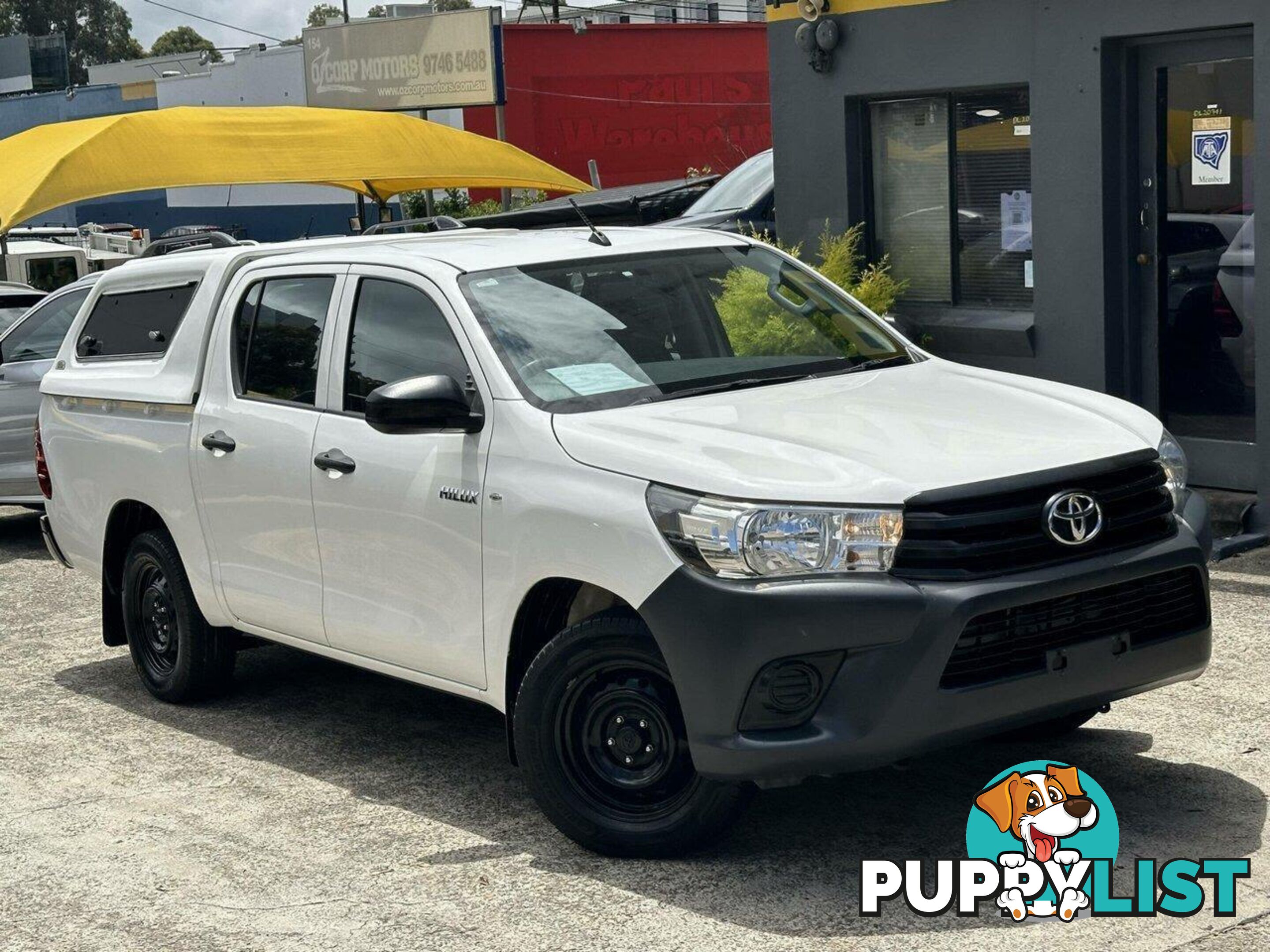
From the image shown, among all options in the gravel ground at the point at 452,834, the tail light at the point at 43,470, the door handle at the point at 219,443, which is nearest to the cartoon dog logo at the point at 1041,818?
the gravel ground at the point at 452,834

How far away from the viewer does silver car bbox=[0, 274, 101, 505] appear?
1162 cm

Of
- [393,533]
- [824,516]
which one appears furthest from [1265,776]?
[393,533]

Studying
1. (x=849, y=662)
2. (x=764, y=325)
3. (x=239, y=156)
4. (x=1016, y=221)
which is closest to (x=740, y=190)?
(x=239, y=156)

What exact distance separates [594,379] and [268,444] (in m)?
1.52

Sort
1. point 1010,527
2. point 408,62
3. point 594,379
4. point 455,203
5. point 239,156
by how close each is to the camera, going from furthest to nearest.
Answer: point 408,62 → point 455,203 → point 239,156 → point 594,379 → point 1010,527

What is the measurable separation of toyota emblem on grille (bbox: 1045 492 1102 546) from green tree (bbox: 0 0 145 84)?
102856 millimetres

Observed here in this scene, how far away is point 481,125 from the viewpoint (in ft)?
128

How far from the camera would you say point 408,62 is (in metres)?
34.1

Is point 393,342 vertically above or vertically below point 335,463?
above

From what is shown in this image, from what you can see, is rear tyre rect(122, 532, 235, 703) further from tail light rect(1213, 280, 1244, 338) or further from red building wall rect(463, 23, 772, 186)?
red building wall rect(463, 23, 772, 186)

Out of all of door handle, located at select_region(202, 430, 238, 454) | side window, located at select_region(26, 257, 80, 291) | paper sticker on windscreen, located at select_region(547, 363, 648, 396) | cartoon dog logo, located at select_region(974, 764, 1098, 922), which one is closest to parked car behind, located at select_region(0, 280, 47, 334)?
side window, located at select_region(26, 257, 80, 291)

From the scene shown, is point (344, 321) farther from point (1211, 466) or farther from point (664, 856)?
point (1211, 466)

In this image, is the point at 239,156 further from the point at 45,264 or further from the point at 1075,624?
the point at 1075,624

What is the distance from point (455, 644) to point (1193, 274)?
19.4 ft
